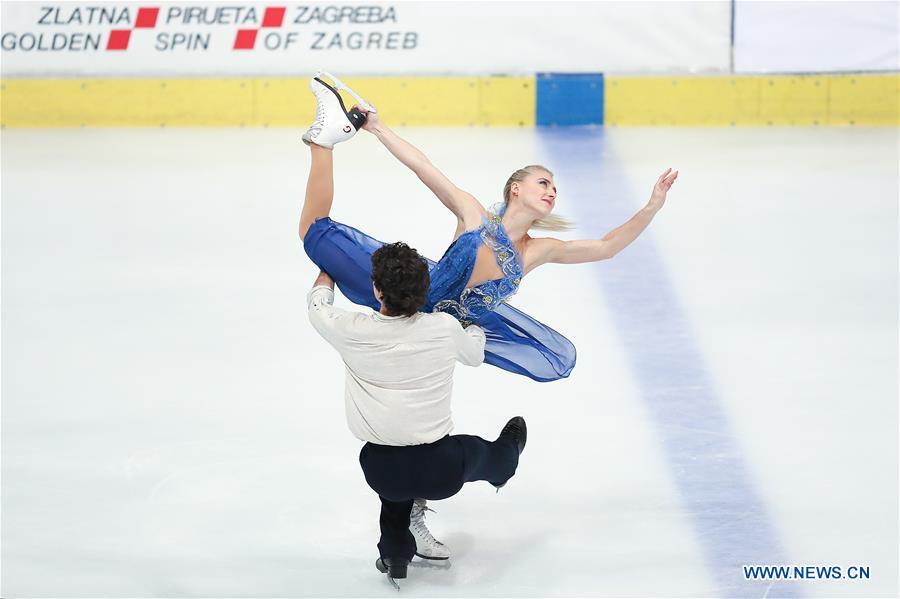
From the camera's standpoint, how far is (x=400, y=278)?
10.2 ft

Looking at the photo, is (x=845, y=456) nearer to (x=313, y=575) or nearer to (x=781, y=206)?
(x=313, y=575)

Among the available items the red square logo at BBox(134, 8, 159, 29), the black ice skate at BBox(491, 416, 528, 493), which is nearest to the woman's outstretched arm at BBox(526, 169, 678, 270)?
the black ice skate at BBox(491, 416, 528, 493)

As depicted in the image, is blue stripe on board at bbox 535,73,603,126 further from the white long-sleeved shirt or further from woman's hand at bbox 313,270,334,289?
the white long-sleeved shirt

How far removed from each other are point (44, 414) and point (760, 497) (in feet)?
7.59

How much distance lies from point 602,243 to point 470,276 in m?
0.46

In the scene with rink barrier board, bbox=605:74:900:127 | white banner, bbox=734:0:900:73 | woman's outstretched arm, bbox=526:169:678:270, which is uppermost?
white banner, bbox=734:0:900:73

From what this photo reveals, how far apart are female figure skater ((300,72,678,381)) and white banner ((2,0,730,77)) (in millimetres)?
6362

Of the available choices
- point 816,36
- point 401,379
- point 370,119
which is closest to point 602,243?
point 370,119

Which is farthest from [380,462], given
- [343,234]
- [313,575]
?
[343,234]

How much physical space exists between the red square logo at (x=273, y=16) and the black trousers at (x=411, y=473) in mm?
7105

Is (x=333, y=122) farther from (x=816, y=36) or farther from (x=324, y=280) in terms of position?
(x=816, y=36)

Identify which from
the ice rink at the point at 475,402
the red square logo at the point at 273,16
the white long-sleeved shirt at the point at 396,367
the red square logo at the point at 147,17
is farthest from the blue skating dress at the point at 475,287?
the red square logo at the point at 147,17

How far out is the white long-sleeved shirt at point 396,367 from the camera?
10.4ft

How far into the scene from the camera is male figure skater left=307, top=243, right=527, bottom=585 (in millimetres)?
3152
